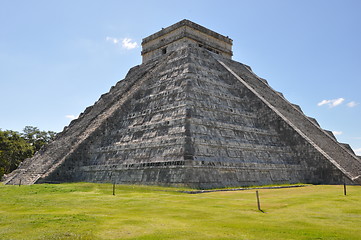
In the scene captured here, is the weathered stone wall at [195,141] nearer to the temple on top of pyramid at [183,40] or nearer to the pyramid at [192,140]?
the pyramid at [192,140]

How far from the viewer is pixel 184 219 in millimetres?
8258

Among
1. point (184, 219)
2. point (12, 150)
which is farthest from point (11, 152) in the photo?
point (184, 219)

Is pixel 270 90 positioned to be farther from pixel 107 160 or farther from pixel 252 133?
pixel 107 160

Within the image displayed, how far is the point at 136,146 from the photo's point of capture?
63.6 feet

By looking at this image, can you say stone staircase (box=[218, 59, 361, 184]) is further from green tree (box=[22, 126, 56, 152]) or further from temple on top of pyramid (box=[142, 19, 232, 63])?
green tree (box=[22, 126, 56, 152])

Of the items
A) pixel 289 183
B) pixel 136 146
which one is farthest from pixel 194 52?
pixel 289 183

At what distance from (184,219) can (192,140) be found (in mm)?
8600

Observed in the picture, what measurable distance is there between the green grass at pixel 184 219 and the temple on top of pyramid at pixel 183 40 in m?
19.8

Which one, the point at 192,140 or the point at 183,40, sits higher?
the point at 183,40

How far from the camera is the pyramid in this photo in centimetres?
1688

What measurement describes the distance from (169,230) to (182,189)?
770cm

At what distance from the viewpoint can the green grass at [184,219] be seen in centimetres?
652

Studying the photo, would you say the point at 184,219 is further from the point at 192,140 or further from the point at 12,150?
the point at 12,150

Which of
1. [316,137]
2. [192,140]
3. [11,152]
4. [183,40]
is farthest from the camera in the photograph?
[11,152]
